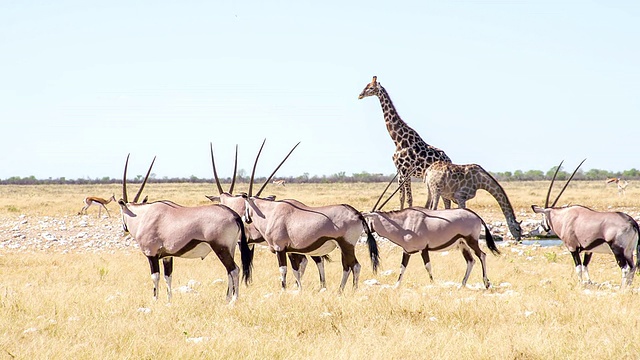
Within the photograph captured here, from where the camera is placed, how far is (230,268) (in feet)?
28.4

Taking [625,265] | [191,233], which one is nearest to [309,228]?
[191,233]

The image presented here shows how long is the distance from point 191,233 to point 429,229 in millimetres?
3581

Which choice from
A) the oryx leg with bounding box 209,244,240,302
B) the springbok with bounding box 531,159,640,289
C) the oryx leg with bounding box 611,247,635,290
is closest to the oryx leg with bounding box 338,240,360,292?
the oryx leg with bounding box 209,244,240,302

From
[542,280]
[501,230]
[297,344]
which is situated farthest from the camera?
[501,230]

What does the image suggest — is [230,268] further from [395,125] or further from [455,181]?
[395,125]

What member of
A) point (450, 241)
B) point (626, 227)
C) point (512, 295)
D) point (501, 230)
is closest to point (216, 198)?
point (450, 241)

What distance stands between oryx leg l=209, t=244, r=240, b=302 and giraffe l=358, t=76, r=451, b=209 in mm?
8752

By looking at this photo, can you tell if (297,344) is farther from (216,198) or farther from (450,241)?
(216,198)

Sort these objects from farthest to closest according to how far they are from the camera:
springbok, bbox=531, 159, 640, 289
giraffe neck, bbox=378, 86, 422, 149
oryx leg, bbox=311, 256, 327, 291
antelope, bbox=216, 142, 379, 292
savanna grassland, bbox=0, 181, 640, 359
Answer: giraffe neck, bbox=378, 86, 422, 149
oryx leg, bbox=311, 256, 327, 291
springbok, bbox=531, 159, 640, 289
antelope, bbox=216, 142, 379, 292
savanna grassland, bbox=0, 181, 640, 359

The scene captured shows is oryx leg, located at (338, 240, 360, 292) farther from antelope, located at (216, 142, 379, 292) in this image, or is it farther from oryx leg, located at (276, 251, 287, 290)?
oryx leg, located at (276, 251, 287, 290)

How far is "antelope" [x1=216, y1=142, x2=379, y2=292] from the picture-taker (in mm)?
9305

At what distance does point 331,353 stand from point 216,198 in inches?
220

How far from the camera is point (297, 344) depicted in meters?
6.65

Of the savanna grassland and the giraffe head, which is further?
the giraffe head
